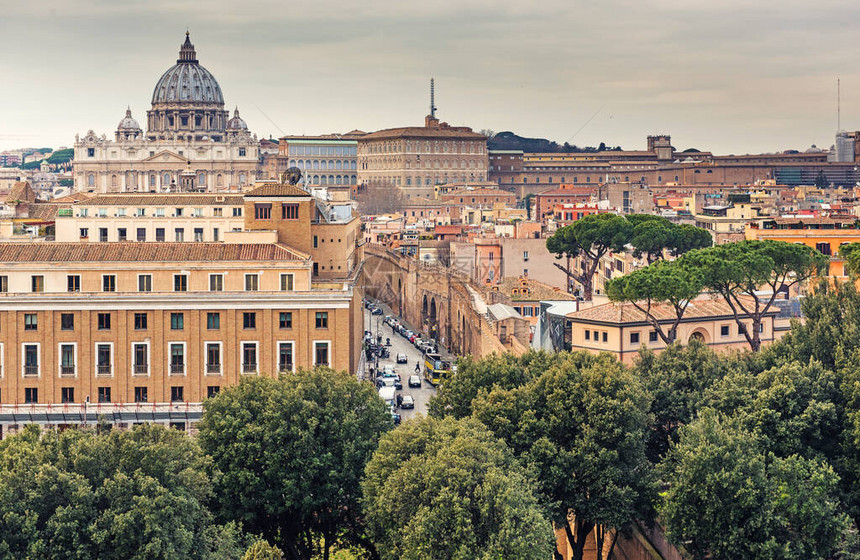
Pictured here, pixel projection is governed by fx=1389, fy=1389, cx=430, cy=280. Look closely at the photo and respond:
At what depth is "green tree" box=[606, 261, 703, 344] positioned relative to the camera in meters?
34.7

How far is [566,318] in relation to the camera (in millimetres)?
36625

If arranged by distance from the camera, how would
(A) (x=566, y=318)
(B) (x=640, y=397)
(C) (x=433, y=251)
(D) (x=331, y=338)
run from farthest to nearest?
(C) (x=433, y=251)
(A) (x=566, y=318)
(D) (x=331, y=338)
(B) (x=640, y=397)

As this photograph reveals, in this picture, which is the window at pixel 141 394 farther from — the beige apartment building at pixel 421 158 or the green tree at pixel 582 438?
the beige apartment building at pixel 421 158

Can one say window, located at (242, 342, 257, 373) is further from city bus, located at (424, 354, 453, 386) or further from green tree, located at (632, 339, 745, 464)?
city bus, located at (424, 354, 453, 386)

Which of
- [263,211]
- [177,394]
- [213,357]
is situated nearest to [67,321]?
[177,394]

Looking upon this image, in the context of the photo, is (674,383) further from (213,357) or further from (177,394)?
(177,394)

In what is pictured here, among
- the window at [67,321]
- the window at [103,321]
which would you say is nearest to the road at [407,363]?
the window at [103,321]

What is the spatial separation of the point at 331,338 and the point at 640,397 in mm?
9960

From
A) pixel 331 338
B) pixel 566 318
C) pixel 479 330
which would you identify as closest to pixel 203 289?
pixel 331 338

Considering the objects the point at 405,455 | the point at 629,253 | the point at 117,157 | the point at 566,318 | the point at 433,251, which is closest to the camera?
the point at 405,455

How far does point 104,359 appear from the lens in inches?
1241

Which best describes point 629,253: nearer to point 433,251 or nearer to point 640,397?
point 433,251

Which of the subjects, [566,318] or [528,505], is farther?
[566,318]

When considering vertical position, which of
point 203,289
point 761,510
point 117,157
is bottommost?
point 761,510
